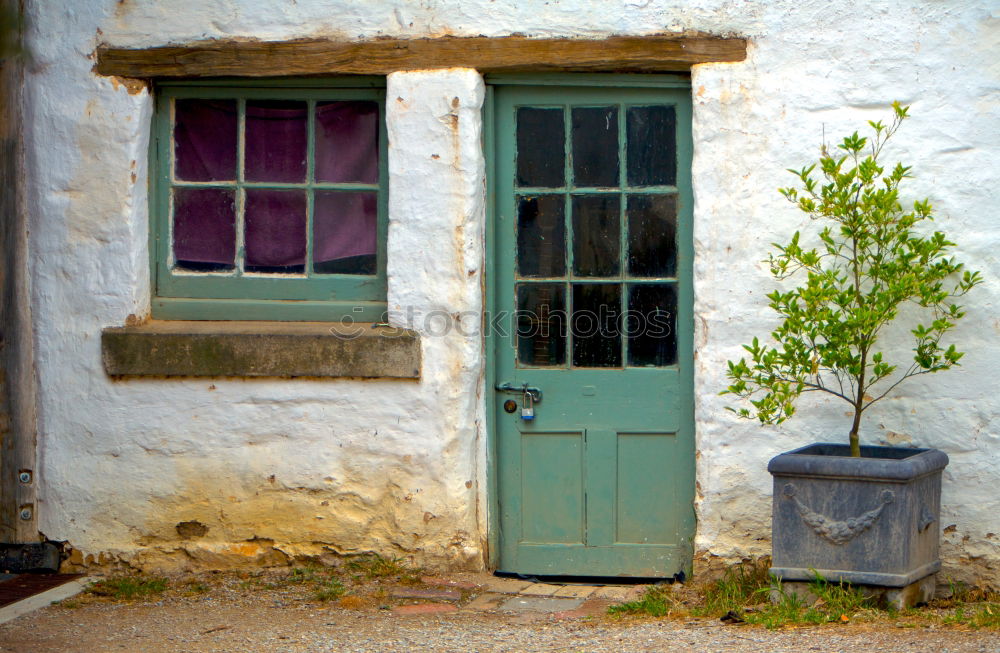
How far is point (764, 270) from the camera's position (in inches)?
194

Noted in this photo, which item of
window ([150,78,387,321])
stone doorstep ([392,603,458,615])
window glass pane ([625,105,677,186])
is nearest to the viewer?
stone doorstep ([392,603,458,615])

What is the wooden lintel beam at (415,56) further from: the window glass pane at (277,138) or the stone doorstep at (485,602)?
the stone doorstep at (485,602)

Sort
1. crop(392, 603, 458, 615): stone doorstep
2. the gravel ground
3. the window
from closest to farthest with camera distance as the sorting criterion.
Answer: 1. the gravel ground
2. crop(392, 603, 458, 615): stone doorstep
3. the window

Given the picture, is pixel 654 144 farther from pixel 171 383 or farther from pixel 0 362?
pixel 0 362

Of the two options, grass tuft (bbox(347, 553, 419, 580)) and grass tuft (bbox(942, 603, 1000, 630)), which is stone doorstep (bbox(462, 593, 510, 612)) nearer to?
grass tuft (bbox(347, 553, 419, 580))

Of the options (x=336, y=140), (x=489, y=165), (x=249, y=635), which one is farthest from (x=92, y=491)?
(x=489, y=165)

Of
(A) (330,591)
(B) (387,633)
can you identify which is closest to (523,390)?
(A) (330,591)

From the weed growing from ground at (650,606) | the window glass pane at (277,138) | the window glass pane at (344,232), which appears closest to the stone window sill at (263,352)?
the window glass pane at (344,232)

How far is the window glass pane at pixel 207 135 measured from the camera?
5406 mm

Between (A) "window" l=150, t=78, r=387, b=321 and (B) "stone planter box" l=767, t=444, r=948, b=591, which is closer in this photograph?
(B) "stone planter box" l=767, t=444, r=948, b=591

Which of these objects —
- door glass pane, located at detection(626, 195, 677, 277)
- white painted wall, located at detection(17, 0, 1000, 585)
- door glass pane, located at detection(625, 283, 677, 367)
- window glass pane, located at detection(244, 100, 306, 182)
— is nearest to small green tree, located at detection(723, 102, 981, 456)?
white painted wall, located at detection(17, 0, 1000, 585)

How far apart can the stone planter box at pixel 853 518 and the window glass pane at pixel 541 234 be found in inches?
52.9

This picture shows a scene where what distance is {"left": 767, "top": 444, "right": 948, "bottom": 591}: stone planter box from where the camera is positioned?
4.40 m

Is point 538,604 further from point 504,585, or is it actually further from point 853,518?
point 853,518
